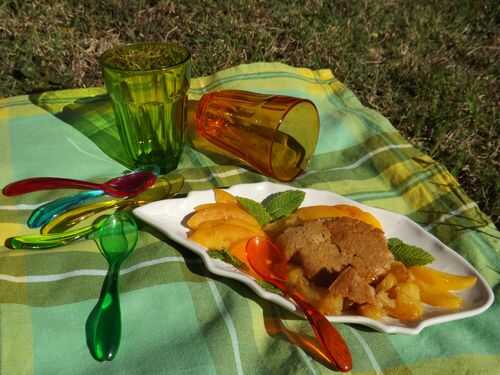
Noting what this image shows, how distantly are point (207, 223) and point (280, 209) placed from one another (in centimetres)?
16

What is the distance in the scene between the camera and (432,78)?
2.03m

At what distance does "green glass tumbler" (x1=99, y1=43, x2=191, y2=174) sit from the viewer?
3.78ft

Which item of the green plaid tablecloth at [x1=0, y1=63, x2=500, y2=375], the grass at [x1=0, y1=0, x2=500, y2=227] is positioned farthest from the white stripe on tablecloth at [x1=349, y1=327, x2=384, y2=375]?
the grass at [x1=0, y1=0, x2=500, y2=227]

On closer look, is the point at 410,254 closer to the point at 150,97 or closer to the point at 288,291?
the point at 288,291

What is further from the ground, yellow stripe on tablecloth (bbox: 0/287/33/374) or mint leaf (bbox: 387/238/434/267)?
mint leaf (bbox: 387/238/434/267)

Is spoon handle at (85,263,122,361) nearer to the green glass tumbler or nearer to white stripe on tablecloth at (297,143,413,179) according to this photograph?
the green glass tumbler

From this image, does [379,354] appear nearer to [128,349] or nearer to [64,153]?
[128,349]

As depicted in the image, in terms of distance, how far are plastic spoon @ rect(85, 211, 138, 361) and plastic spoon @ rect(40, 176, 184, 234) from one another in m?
0.05

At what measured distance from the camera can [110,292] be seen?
90 centimetres

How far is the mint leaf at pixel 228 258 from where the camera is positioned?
2.99 ft

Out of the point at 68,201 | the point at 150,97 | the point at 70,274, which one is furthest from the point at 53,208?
the point at 150,97

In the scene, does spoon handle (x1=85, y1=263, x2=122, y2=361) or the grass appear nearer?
spoon handle (x1=85, y1=263, x2=122, y2=361)

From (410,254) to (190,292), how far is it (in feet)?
1.21

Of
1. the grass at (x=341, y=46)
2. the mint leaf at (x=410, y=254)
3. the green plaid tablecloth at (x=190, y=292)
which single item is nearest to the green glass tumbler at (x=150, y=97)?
the green plaid tablecloth at (x=190, y=292)
